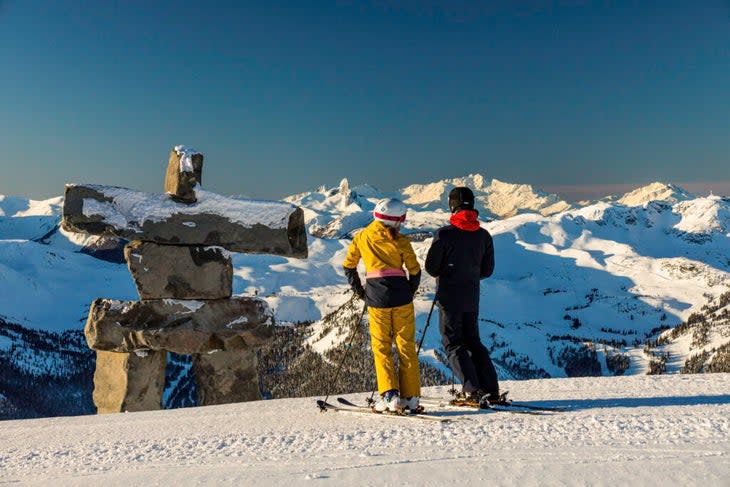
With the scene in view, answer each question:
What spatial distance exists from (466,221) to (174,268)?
6.03 metres

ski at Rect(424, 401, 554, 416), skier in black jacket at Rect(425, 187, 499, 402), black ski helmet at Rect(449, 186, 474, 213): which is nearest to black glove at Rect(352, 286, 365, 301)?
skier in black jacket at Rect(425, 187, 499, 402)

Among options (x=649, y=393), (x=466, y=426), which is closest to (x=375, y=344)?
(x=466, y=426)

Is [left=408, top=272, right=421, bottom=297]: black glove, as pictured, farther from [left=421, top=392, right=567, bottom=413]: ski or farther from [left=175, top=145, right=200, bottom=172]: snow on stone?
[left=175, top=145, right=200, bottom=172]: snow on stone

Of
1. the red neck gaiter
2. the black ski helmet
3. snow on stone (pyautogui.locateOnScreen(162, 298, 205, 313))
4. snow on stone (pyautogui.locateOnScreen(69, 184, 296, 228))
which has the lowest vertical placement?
snow on stone (pyautogui.locateOnScreen(162, 298, 205, 313))

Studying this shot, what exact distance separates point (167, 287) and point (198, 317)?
0.77 m

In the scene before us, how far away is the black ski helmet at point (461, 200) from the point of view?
7586 millimetres

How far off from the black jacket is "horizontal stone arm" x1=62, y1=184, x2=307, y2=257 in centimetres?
457

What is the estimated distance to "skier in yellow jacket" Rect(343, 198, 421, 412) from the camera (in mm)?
7203

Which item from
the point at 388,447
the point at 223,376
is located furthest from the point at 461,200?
the point at 223,376

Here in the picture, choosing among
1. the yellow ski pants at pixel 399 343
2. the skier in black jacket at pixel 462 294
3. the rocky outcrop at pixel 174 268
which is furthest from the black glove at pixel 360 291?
the rocky outcrop at pixel 174 268

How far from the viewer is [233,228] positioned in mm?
11438

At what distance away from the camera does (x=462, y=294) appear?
7.52 meters

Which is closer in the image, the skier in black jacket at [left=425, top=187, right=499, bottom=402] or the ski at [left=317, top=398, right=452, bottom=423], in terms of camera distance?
the ski at [left=317, top=398, right=452, bottom=423]

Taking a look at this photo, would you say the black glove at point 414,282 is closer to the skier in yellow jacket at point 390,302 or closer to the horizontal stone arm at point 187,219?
the skier in yellow jacket at point 390,302
